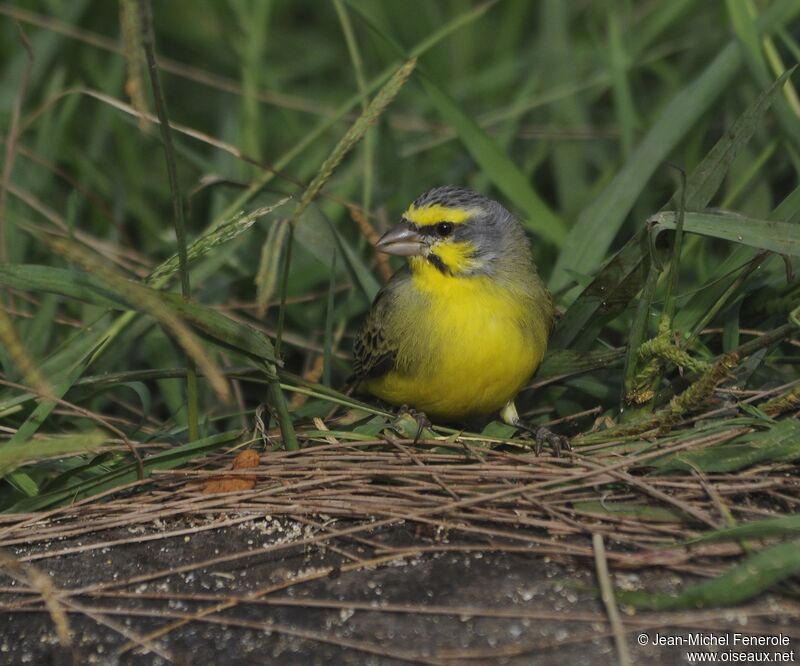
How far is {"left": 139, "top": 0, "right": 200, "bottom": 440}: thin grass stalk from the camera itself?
2.55 metres

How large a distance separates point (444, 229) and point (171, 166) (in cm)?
131

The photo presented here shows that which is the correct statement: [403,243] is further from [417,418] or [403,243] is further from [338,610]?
[338,610]

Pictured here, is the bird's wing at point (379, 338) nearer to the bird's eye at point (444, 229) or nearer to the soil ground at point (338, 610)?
the bird's eye at point (444, 229)

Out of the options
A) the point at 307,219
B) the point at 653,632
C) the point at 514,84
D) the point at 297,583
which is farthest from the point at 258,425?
the point at 514,84

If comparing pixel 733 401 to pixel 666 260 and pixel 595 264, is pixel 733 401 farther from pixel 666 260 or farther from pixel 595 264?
pixel 595 264

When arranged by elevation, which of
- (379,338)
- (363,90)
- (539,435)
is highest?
(363,90)

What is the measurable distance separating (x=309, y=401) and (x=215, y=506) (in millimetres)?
900

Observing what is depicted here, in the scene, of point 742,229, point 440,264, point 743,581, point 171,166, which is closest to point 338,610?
point 743,581

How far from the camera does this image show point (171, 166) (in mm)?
3012

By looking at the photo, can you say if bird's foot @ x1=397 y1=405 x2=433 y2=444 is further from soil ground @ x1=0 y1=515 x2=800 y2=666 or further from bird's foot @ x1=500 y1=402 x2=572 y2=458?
soil ground @ x1=0 y1=515 x2=800 y2=666

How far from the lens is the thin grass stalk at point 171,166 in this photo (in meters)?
2.55

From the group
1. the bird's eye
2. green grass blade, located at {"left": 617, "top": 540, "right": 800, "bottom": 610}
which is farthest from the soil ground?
the bird's eye

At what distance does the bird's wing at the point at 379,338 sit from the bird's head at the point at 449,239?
0.14 m

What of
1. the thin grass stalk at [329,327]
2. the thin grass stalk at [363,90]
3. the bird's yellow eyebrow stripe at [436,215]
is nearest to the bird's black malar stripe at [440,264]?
the bird's yellow eyebrow stripe at [436,215]
